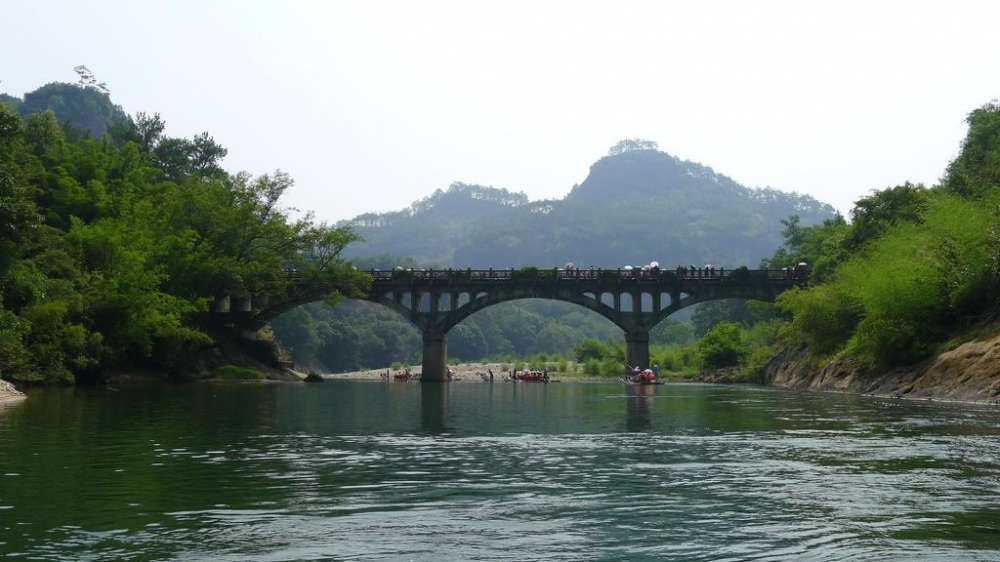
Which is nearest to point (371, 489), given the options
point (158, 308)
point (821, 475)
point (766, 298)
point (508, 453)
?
point (508, 453)

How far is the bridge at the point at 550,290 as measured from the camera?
94375 millimetres

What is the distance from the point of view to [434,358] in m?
96.5

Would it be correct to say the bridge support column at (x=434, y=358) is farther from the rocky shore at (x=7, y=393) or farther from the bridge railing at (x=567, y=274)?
the rocky shore at (x=7, y=393)

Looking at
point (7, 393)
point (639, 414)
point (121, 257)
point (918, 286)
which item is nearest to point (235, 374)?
point (121, 257)

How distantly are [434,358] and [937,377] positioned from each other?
192ft

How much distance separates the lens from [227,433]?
88.9 ft

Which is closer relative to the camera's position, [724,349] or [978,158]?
[978,158]

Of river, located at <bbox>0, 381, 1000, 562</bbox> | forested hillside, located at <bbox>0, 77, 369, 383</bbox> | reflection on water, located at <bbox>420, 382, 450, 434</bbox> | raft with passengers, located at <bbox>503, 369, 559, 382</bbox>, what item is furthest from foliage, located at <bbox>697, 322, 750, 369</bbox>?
river, located at <bbox>0, 381, 1000, 562</bbox>

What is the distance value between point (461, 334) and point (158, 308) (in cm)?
12037

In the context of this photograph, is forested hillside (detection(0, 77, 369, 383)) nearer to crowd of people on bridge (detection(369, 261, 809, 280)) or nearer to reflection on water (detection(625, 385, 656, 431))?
crowd of people on bridge (detection(369, 261, 809, 280))

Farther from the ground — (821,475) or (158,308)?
(158,308)

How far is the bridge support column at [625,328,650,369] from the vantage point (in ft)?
311

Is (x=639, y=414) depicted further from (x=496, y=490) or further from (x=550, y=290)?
(x=550, y=290)

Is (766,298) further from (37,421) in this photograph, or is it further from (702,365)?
(37,421)
